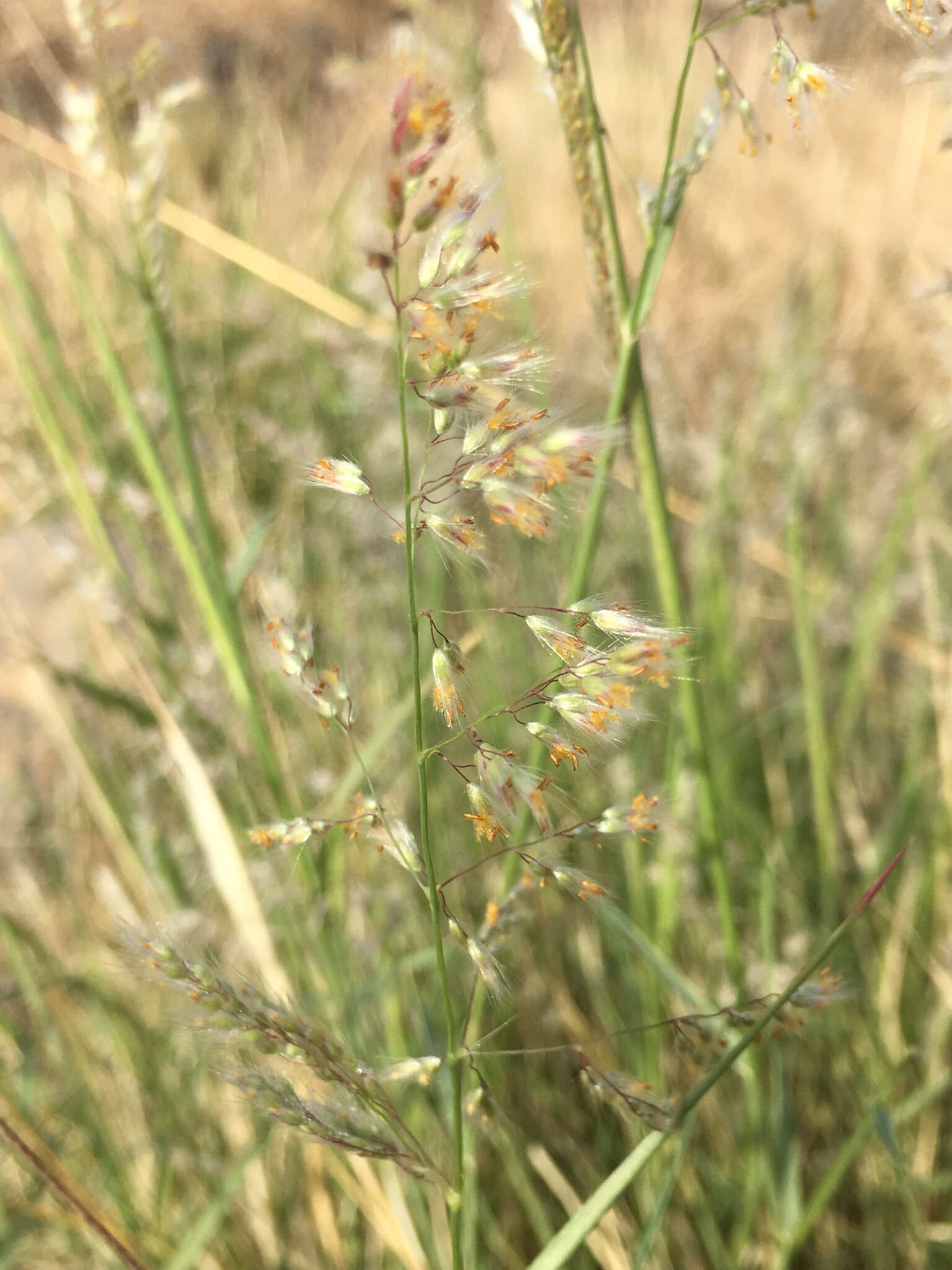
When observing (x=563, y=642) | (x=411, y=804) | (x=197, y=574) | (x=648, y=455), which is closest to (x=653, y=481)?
(x=648, y=455)

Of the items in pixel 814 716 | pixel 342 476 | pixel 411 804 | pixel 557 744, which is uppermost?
pixel 342 476

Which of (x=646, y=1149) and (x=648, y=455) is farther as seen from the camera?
(x=648, y=455)

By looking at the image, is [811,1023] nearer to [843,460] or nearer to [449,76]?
[449,76]

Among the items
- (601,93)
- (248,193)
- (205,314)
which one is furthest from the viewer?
(601,93)

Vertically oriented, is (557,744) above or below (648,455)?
below

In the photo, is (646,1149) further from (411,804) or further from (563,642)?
(411,804)

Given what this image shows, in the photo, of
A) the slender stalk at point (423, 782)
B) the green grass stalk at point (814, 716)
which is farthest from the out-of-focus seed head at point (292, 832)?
the green grass stalk at point (814, 716)

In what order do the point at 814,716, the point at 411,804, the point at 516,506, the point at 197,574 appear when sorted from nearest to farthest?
1. the point at 516,506
2. the point at 197,574
3. the point at 814,716
4. the point at 411,804

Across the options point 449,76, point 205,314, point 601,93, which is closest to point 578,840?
point 449,76

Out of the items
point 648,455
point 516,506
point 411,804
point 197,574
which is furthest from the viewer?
point 411,804
